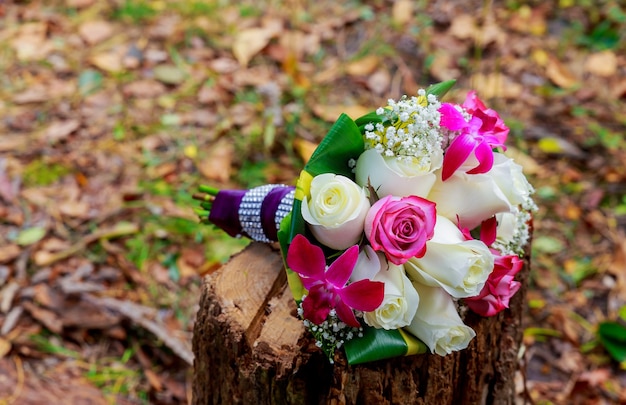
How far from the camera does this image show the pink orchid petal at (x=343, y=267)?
1.00 meters

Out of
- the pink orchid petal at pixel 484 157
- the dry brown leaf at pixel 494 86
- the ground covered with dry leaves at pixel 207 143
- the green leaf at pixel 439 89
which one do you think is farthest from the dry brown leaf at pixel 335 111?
the pink orchid petal at pixel 484 157

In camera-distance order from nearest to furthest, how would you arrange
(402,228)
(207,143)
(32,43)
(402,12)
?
(402,228) < (207,143) < (32,43) < (402,12)

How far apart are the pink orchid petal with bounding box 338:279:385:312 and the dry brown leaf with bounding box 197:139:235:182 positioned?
1.49 metres

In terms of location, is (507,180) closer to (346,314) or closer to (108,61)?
(346,314)

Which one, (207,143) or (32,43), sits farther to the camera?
(32,43)

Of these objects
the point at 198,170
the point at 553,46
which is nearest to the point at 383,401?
the point at 198,170

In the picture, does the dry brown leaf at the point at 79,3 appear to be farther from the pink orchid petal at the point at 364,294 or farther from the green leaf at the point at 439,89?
the pink orchid petal at the point at 364,294

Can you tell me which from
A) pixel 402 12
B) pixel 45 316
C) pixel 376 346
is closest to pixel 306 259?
pixel 376 346

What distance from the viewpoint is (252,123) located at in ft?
8.64

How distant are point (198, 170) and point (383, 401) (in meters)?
1.55

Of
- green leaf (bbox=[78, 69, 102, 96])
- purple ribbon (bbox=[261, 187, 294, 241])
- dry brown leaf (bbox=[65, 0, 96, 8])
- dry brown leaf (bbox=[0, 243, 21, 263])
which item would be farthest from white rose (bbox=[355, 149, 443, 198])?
dry brown leaf (bbox=[65, 0, 96, 8])

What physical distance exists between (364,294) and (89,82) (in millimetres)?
2226

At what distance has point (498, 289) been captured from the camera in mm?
1163

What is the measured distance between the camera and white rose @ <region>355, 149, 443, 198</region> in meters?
1.05
